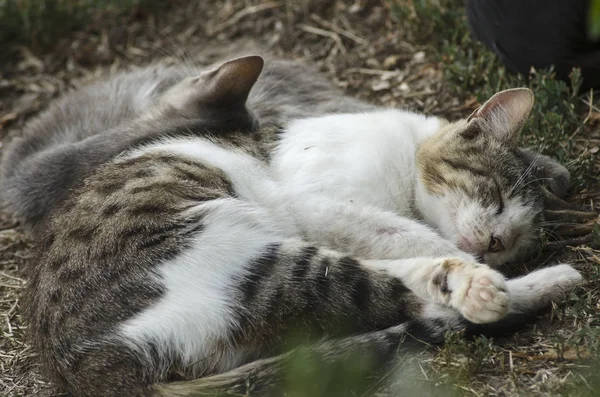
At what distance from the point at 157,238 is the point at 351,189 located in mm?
1035

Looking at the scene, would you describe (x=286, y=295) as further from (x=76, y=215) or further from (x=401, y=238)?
(x=76, y=215)

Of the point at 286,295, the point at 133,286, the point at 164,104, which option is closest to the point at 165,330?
the point at 133,286

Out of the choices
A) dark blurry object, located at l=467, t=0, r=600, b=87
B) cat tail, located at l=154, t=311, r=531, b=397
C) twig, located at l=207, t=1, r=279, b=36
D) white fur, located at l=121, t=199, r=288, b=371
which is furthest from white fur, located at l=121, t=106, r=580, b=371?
twig, located at l=207, t=1, r=279, b=36

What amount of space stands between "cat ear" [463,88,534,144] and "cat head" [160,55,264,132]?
4.29ft

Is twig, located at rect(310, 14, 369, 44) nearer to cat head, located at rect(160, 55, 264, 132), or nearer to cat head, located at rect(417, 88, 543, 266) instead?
cat head, located at rect(160, 55, 264, 132)

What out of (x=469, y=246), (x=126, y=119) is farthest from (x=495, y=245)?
(x=126, y=119)

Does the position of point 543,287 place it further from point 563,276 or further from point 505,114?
point 505,114

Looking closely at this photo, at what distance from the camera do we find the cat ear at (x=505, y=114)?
4.06 meters

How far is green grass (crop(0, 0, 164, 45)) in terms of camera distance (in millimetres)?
6938

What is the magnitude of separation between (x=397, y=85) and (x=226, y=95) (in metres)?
1.73

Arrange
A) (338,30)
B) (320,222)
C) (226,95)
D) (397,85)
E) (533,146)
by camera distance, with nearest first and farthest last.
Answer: (320,222) → (533,146) → (226,95) → (397,85) → (338,30)

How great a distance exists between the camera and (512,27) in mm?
4980

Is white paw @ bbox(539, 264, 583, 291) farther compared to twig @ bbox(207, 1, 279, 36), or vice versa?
twig @ bbox(207, 1, 279, 36)

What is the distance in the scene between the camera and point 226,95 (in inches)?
187
